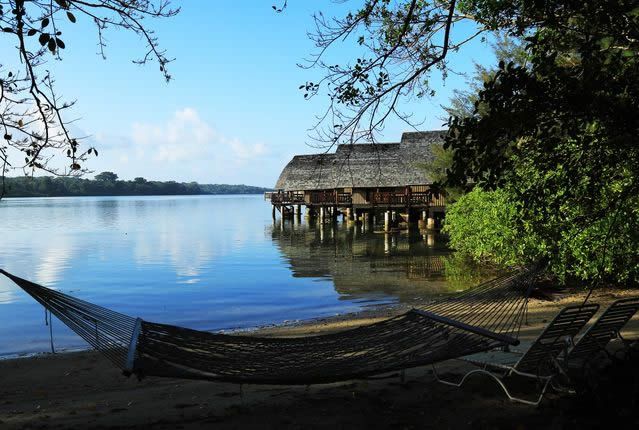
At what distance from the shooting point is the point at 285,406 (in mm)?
4336

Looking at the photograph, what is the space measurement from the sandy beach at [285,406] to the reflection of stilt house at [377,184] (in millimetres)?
27764

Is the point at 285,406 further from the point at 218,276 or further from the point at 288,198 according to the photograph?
the point at 288,198

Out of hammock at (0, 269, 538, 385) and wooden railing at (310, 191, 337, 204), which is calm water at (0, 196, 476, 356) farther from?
wooden railing at (310, 191, 337, 204)

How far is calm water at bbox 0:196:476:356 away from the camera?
11.6 m

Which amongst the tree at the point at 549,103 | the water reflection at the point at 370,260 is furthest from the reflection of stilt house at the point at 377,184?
the tree at the point at 549,103

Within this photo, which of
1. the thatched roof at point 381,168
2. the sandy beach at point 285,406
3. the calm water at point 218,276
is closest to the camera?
the sandy beach at point 285,406

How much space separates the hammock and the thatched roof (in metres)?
30.5

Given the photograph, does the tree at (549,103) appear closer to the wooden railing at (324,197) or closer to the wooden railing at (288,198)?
the wooden railing at (324,197)

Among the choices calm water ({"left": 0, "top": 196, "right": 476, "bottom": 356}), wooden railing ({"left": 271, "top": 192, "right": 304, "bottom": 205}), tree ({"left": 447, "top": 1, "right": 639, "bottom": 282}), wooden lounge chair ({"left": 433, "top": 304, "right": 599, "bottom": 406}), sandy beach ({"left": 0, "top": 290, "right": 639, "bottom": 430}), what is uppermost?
tree ({"left": 447, "top": 1, "right": 639, "bottom": 282})

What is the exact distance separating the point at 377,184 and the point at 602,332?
32.2m

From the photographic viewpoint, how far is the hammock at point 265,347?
3.57 metres

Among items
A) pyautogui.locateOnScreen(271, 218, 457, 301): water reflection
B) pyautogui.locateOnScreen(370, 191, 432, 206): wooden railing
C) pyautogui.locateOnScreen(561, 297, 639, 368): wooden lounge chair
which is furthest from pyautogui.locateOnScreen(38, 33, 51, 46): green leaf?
pyautogui.locateOnScreen(370, 191, 432, 206): wooden railing

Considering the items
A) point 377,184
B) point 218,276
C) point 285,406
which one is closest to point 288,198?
point 377,184

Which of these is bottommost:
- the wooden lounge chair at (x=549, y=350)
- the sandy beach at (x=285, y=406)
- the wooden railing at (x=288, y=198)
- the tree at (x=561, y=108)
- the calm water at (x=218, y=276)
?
the calm water at (x=218, y=276)
